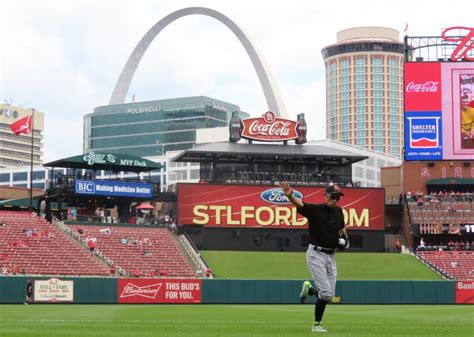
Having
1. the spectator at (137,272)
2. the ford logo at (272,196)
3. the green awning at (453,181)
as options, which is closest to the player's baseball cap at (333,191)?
the spectator at (137,272)

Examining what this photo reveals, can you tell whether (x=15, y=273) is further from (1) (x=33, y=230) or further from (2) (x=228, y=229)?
(2) (x=228, y=229)

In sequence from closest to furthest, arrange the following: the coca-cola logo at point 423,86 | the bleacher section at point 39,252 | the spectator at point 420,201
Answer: the bleacher section at point 39,252 < the coca-cola logo at point 423,86 < the spectator at point 420,201

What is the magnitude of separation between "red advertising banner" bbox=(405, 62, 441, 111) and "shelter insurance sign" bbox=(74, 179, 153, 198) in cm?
1849

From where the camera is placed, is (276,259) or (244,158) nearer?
(276,259)

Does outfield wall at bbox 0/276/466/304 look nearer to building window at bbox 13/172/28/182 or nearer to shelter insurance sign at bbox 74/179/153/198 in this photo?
shelter insurance sign at bbox 74/179/153/198

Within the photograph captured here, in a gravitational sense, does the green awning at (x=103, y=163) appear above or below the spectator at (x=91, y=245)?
above

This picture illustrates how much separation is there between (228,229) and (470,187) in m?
19.3

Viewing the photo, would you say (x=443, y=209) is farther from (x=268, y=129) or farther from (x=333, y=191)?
(x=333, y=191)

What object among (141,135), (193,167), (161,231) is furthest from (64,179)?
(141,135)

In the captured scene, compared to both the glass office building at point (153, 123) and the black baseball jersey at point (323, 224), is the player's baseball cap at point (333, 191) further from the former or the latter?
the glass office building at point (153, 123)

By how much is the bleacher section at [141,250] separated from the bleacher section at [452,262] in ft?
53.9

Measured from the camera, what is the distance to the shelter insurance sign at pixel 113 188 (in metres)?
60.1

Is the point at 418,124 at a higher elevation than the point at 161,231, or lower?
higher

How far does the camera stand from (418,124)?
61562 mm
